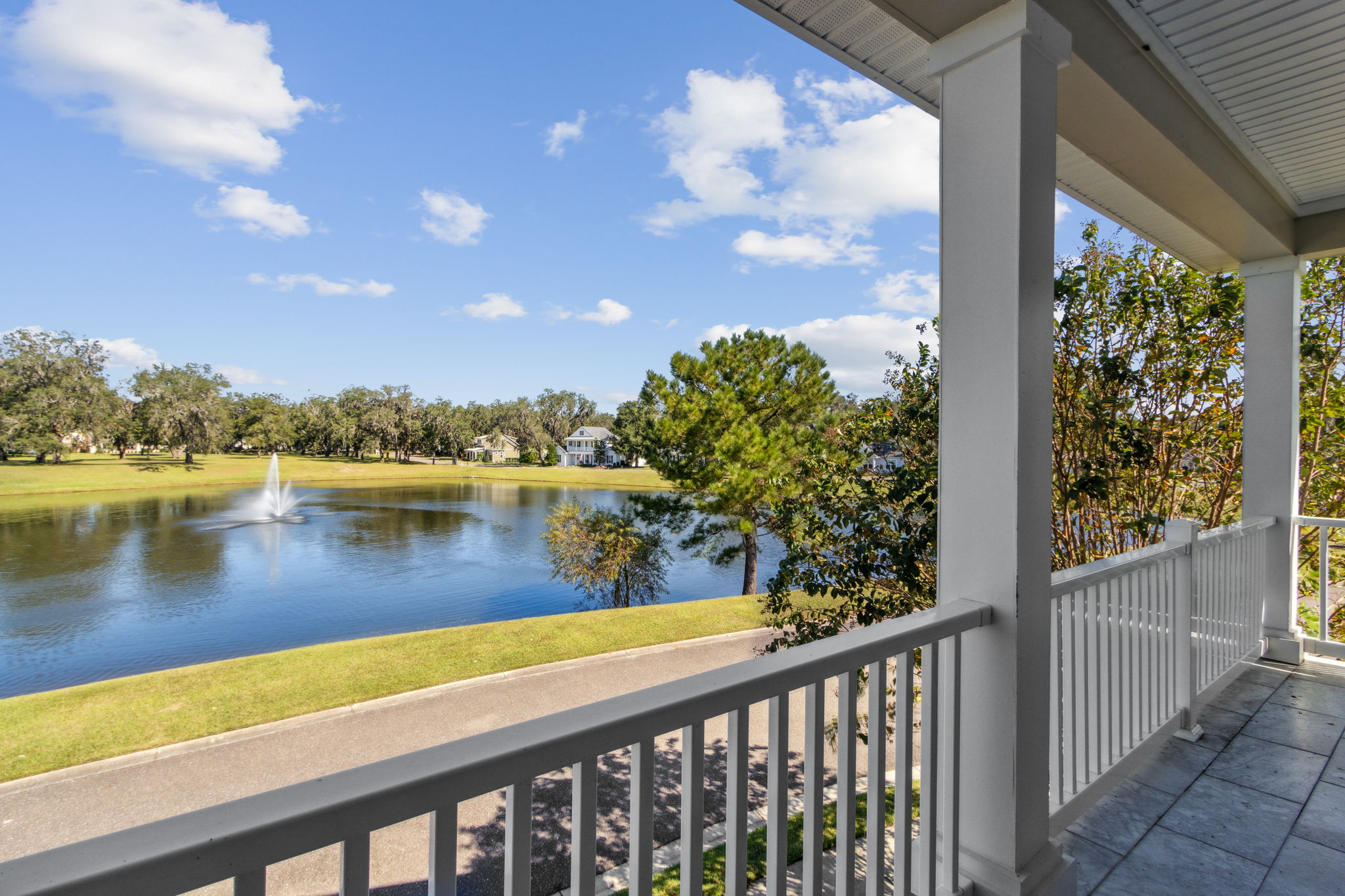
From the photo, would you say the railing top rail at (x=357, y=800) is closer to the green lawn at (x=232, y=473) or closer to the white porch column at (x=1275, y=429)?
the white porch column at (x=1275, y=429)

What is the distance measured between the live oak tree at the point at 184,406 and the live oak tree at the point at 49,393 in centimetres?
208

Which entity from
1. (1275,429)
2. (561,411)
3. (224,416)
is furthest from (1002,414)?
(561,411)

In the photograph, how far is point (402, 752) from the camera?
5.55 m

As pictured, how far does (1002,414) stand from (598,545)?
598 inches

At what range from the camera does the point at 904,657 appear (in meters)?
1.30

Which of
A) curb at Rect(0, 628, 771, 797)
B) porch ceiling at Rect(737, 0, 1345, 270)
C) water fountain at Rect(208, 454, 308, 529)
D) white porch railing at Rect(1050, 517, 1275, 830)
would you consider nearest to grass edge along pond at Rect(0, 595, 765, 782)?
curb at Rect(0, 628, 771, 797)

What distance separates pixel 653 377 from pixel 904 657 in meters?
12.9

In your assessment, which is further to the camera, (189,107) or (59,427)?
(189,107)

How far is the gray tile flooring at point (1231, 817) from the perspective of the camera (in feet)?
5.73

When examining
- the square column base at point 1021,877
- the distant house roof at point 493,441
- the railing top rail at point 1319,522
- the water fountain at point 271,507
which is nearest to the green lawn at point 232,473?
the water fountain at point 271,507

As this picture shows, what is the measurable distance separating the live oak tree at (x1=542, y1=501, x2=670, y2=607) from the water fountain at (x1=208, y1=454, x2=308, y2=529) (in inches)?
604

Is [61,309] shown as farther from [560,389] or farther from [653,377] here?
[653,377]

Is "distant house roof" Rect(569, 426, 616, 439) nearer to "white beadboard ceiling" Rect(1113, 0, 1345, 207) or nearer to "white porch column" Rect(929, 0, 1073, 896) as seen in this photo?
"white beadboard ceiling" Rect(1113, 0, 1345, 207)

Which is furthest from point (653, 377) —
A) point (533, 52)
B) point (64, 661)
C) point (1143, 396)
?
point (533, 52)
